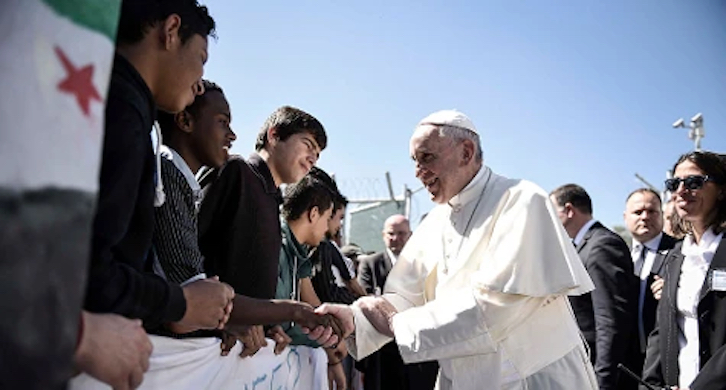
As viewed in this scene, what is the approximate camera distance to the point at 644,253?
5484 mm

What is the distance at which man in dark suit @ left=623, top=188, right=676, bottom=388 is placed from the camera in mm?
4832

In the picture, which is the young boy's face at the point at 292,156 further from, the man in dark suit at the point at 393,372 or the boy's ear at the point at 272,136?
the man in dark suit at the point at 393,372

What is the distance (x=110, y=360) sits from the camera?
1129mm

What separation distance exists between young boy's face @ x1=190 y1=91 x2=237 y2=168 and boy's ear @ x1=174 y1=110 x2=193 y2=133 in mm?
18

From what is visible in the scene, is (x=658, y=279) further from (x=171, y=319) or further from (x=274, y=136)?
(x=171, y=319)

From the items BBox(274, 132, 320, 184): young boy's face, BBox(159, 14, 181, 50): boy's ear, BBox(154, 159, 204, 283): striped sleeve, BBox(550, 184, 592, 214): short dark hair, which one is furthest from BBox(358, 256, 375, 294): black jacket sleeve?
BBox(159, 14, 181, 50): boy's ear

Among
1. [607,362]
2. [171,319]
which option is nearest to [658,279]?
[607,362]

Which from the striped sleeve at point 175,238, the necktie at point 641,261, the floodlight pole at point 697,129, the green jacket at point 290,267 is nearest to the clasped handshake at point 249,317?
the striped sleeve at point 175,238

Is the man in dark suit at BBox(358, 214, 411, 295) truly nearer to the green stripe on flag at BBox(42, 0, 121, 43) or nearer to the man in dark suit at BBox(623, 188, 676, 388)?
the man in dark suit at BBox(623, 188, 676, 388)

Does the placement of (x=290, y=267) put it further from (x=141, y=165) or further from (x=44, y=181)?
(x=44, y=181)

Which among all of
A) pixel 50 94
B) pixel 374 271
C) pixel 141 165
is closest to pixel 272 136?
pixel 141 165

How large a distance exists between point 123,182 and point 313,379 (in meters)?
2.24

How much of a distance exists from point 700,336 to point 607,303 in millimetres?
1159

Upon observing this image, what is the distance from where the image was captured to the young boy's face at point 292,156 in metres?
3.22
